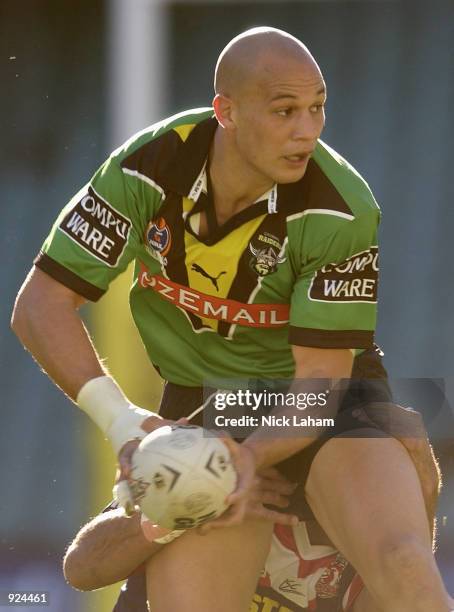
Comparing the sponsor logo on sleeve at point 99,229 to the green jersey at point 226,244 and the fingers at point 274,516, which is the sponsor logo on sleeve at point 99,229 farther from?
the fingers at point 274,516

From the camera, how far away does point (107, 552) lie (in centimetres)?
372

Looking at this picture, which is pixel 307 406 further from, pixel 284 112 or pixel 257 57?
pixel 257 57

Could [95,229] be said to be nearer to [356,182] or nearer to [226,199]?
[226,199]

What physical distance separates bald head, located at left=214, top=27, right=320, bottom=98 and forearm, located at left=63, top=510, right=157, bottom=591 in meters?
1.13

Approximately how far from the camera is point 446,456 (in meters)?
5.07

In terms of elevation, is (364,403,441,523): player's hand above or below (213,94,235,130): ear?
below

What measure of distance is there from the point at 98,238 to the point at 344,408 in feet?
2.46

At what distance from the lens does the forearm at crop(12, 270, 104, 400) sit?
3.47 metres

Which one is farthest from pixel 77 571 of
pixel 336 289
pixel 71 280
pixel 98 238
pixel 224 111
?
pixel 224 111

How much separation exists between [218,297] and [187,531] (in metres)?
0.58

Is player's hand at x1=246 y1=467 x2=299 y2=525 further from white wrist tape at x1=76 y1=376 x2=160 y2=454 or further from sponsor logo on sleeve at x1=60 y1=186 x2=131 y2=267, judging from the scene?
sponsor logo on sleeve at x1=60 y1=186 x2=131 y2=267

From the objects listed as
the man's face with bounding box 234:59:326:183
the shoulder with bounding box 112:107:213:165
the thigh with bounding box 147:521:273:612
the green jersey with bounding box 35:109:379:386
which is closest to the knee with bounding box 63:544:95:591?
the thigh with bounding box 147:521:273:612

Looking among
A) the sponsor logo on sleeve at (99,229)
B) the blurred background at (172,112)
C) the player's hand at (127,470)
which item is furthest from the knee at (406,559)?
the blurred background at (172,112)

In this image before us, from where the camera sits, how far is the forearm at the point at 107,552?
367 cm
